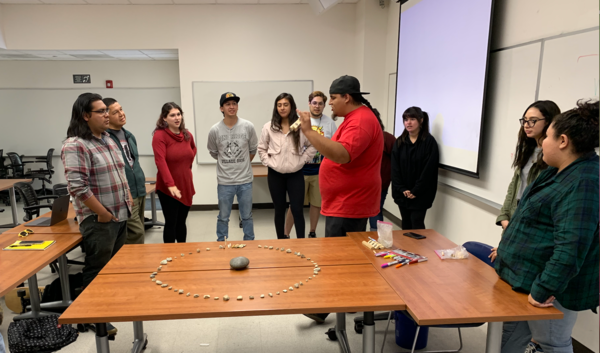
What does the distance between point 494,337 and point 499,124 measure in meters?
1.67

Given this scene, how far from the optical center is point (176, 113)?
3.00m

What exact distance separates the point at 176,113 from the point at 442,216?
2.63m

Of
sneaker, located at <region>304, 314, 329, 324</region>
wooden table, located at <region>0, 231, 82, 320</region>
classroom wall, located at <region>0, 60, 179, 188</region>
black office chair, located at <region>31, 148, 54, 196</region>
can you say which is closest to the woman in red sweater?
wooden table, located at <region>0, 231, 82, 320</region>

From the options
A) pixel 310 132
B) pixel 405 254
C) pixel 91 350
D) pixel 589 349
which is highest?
pixel 310 132

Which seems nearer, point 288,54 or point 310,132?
point 310,132

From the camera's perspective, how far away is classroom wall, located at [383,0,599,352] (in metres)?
1.98

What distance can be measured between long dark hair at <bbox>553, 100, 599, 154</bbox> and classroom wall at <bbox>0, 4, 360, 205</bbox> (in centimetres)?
406

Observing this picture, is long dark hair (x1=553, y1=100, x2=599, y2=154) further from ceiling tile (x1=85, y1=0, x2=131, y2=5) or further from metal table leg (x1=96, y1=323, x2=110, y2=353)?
ceiling tile (x1=85, y1=0, x2=131, y2=5)

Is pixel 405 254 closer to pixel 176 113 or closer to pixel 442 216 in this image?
pixel 442 216

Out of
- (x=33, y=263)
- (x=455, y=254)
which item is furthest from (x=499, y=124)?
(x=33, y=263)

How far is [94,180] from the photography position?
216 cm

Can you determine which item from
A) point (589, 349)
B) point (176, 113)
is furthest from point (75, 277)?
point (589, 349)

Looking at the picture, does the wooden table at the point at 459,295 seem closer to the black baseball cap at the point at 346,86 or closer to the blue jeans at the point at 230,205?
the black baseball cap at the point at 346,86

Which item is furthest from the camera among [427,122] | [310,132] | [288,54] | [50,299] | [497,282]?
[288,54]
